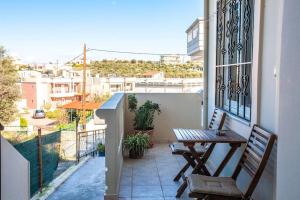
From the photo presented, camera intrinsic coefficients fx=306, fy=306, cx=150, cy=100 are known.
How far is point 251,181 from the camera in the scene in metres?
2.33

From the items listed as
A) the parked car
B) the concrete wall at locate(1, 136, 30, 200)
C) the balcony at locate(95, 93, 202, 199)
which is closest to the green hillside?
the balcony at locate(95, 93, 202, 199)

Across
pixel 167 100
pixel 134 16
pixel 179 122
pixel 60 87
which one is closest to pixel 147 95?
pixel 167 100

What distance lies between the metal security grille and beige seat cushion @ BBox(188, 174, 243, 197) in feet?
2.45

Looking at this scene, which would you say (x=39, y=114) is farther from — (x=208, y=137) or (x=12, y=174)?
(x=12, y=174)

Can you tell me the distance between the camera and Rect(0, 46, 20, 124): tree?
43.2 feet

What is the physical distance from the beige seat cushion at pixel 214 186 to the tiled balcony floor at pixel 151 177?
2.83 feet

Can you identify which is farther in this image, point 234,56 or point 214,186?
point 234,56

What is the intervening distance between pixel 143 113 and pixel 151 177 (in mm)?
1816

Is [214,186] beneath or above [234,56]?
beneath

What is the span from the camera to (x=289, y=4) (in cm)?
125

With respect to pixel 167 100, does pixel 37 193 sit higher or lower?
lower

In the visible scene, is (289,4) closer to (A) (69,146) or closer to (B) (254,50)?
(B) (254,50)

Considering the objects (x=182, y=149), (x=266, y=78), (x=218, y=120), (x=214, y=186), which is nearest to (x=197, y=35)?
(x=218, y=120)

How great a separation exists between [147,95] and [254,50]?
11.5 ft
